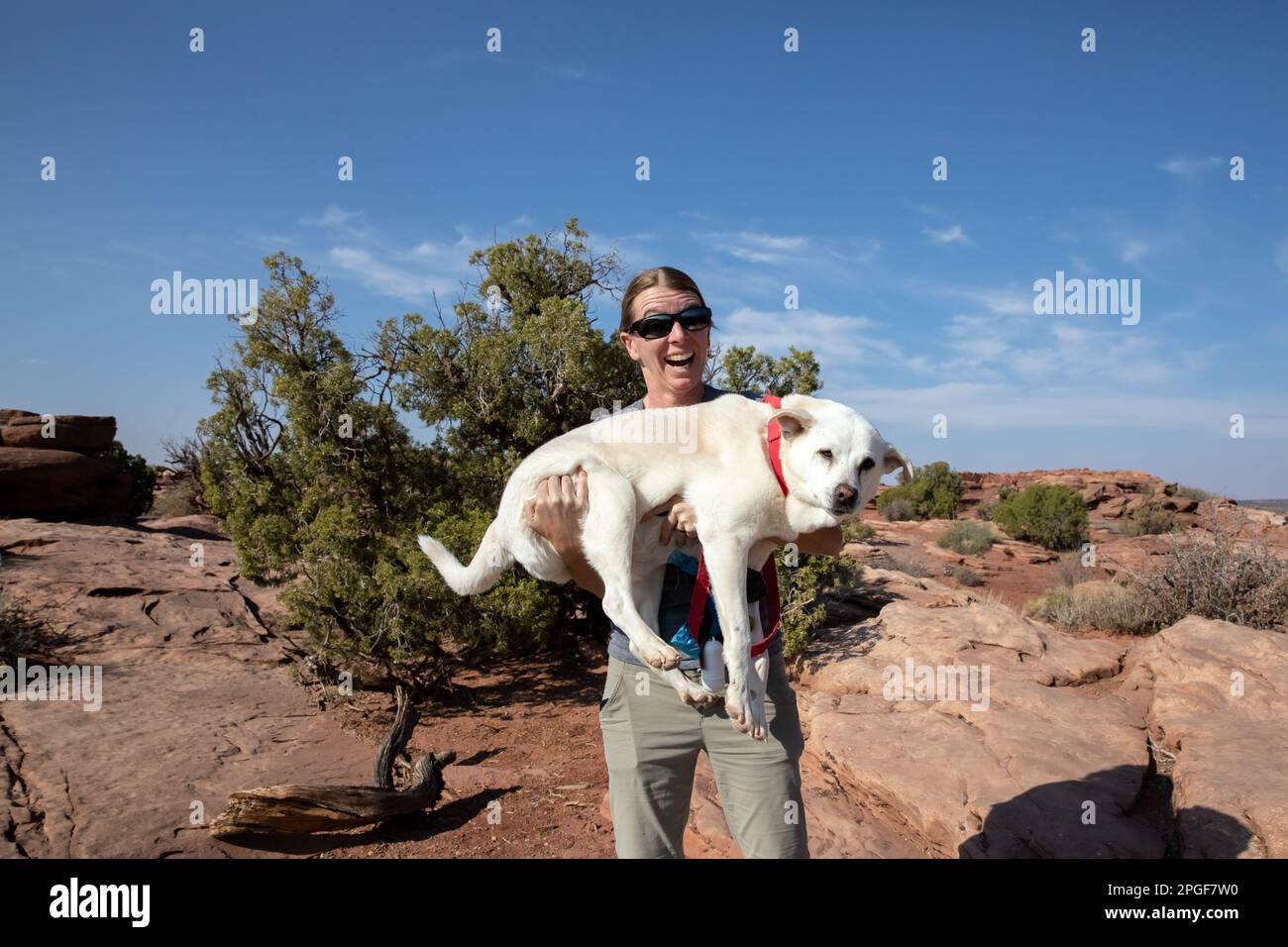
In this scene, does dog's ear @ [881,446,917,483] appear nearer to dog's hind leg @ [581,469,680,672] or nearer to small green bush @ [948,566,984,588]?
dog's hind leg @ [581,469,680,672]

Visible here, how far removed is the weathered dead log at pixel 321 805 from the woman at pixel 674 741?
14.1ft

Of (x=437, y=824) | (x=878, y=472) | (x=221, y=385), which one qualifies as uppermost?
(x=221, y=385)

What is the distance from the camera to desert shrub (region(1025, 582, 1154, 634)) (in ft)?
35.7

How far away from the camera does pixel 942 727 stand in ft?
21.6

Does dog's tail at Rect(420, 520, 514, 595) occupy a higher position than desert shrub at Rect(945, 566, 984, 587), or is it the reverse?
dog's tail at Rect(420, 520, 514, 595)

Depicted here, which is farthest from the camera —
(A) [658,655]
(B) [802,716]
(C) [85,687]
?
(C) [85,687]

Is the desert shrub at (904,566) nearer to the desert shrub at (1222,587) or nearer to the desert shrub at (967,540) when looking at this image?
the desert shrub at (967,540)

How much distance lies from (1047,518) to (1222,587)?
43.8 ft

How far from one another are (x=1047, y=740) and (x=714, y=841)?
2976 mm

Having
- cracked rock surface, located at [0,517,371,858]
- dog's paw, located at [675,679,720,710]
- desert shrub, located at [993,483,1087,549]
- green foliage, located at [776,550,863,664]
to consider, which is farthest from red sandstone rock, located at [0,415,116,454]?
desert shrub, located at [993,483,1087,549]

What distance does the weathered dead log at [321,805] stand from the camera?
5973 millimetres

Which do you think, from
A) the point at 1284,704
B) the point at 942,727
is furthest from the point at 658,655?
the point at 1284,704

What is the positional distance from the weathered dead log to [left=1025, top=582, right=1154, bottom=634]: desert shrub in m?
9.39
